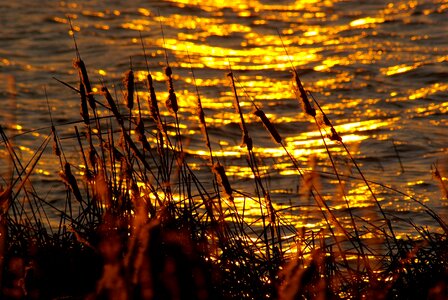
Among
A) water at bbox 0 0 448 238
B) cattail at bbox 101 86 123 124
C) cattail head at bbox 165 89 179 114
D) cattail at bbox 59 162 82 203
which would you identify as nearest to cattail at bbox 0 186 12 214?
cattail at bbox 59 162 82 203

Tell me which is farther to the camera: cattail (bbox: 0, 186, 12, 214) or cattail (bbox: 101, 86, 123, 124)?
cattail (bbox: 101, 86, 123, 124)

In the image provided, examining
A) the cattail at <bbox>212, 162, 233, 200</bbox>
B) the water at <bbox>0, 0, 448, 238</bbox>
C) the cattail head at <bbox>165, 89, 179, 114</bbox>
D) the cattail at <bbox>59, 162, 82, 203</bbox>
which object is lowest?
the cattail at <bbox>212, 162, 233, 200</bbox>

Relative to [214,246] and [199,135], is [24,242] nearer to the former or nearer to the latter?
[214,246]

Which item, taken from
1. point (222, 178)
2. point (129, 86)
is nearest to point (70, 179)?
point (129, 86)

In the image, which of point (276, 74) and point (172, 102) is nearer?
point (172, 102)

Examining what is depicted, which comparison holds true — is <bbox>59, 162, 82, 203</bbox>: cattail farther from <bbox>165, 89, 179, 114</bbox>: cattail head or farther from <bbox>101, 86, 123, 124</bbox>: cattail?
<bbox>165, 89, 179, 114</bbox>: cattail head

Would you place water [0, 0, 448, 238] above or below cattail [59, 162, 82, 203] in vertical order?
above

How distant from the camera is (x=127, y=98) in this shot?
13.0 feet

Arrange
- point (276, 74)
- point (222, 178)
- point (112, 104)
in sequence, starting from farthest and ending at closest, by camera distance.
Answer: point (276, 74), point (112, 104), point (222, 178)

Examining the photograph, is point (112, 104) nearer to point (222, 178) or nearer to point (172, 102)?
point (172, 102)

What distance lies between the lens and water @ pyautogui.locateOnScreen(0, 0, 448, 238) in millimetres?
8414

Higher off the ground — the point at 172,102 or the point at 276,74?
the point at 276,74

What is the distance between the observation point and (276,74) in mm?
11719

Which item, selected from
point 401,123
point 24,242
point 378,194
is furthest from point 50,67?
point 24,242
